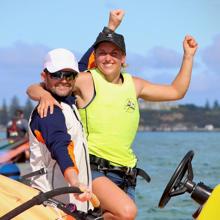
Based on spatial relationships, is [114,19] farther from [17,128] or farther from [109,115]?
[17,128]

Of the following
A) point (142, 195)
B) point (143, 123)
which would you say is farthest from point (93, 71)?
point (143, 123)

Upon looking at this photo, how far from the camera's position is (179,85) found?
16.7ft

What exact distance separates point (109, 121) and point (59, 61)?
2.10 feet

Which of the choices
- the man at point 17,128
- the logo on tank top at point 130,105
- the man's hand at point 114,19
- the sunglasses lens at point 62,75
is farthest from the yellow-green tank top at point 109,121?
the man at point 17,128

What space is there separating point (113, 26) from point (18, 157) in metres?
10.7

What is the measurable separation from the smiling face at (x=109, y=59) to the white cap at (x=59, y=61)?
0.49m

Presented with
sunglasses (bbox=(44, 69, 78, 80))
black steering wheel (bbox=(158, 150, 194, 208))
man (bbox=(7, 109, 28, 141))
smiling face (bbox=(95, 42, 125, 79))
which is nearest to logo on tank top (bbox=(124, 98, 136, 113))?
smiling face (bbox=(95, 42, 125, 79))

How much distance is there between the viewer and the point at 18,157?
51.0 ft

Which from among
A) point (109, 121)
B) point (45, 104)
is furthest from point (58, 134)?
point (109, 121)

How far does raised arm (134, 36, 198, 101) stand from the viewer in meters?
4.98

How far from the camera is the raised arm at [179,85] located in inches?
196

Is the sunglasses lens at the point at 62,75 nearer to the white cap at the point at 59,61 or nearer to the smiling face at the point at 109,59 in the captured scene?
the white cap at the point at 59,61

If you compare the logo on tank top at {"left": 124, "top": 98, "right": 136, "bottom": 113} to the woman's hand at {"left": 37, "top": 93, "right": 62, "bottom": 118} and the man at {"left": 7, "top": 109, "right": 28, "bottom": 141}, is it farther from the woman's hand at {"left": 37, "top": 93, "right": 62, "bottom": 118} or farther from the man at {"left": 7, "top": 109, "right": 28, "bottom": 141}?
the man at {"left": 7, "top": 109, "right": 28, "bottom": 141}

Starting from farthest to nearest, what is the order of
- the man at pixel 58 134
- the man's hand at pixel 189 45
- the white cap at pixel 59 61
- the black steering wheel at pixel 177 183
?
the man's hand at pixel 189 45
the black steering wheel at pixel 177 183
the white cap at pixel 59 61
the man at pixel 58 134
